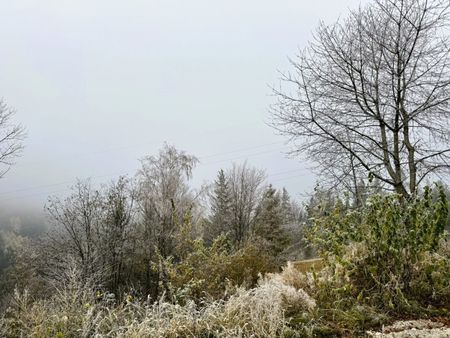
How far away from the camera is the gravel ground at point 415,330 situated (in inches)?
127

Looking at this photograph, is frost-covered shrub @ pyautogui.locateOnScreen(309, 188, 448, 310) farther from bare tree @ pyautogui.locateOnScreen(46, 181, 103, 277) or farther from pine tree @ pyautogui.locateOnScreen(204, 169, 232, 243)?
pine tree @ pyautogui.locateOnScreen(204, 169, 232, 243)

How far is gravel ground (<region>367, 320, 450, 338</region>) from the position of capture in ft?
10.6

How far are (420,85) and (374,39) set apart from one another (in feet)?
4.04

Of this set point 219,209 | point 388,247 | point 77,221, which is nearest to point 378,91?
point 388,247

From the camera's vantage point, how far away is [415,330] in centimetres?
337

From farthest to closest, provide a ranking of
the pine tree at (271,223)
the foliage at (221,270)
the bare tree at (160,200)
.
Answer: the pine tree at (271,223) → the bare tree at (160,200) → the foliage at (221,270)

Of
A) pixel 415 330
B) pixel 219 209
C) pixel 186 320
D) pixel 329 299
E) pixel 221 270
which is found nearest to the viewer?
pixel 415 330

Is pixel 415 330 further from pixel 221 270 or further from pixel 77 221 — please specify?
pixel 77 221

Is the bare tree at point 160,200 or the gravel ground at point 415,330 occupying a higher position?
the bare tree at point 160,200

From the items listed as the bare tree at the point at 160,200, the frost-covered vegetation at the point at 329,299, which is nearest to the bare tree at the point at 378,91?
the frost-covered vegetation at the point at 329,299

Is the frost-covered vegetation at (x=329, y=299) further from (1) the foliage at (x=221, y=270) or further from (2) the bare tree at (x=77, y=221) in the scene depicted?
(2) the bare tree at (x=77, y=221)

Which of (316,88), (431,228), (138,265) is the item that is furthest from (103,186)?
(431,228)

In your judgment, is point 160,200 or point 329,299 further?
point 160,200

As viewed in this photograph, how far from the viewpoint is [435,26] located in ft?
23.5
